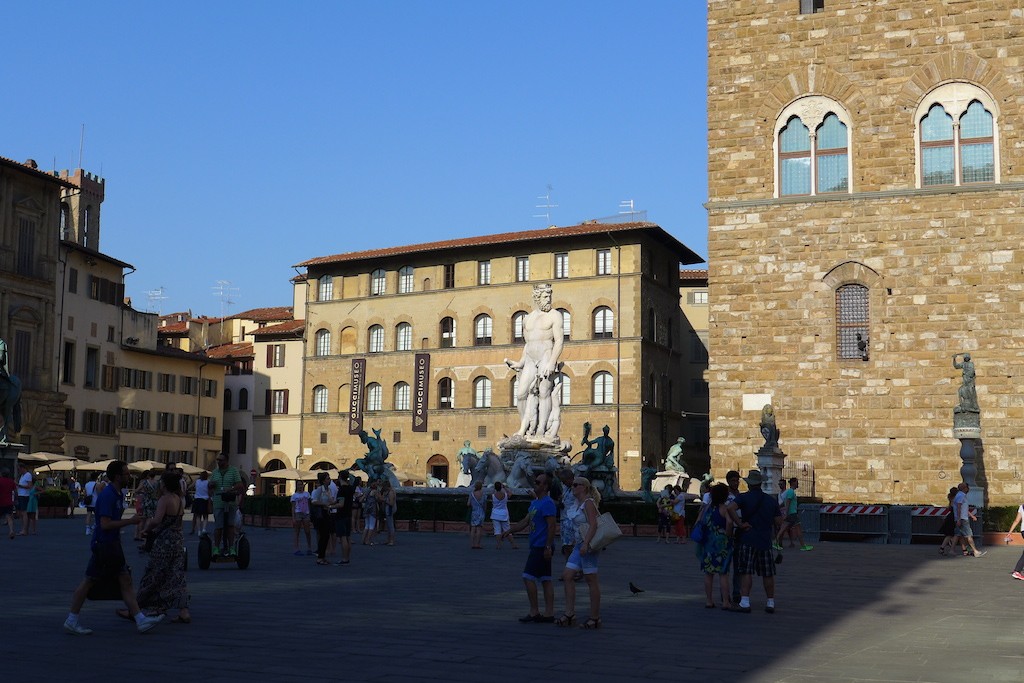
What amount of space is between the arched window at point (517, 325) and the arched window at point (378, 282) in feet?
26.0

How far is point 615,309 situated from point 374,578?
41482 millimetres

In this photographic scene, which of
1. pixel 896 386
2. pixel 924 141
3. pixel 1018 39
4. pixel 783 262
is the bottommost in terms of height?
pixel 896 386

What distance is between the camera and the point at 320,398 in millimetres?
64750

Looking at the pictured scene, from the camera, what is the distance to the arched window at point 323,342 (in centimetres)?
6481

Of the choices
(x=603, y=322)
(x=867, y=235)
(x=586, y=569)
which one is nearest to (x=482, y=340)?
(x=603, y=322)

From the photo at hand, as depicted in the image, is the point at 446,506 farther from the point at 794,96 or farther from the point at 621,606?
the point at 621,606

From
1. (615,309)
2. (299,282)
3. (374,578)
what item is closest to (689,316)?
(615,309)

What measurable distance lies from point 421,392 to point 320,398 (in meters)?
6.69

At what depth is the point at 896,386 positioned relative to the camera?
2842 cm

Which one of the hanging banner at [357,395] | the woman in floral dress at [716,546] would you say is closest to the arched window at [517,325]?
the hanging banner at [357,395]

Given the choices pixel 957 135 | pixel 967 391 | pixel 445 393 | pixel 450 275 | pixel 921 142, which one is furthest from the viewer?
pixel 450 275

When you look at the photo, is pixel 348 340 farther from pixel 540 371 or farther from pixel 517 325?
pixel 540 371

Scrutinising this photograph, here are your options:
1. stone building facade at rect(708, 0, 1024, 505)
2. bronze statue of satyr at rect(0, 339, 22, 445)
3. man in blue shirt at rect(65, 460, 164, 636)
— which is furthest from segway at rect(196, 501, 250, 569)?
bronze statue of satyr at rect(0, 339, 22, 445)

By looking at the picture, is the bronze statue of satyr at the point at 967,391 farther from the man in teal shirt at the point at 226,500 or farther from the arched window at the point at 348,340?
the arched window at the point at 348,340
